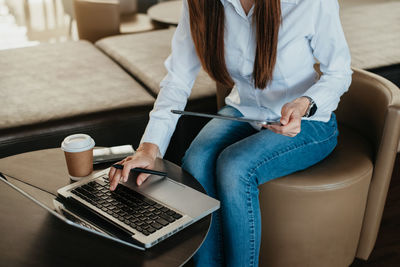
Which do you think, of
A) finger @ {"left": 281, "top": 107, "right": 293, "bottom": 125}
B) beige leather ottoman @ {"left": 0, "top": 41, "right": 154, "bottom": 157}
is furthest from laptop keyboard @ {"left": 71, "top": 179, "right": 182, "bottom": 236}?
beige leather ottoman @ {"left": 0, "top": 41, "right": 154, "bottom": 157}

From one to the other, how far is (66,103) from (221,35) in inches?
27.5

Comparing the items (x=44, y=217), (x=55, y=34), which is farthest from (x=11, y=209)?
(x=55, y=34)

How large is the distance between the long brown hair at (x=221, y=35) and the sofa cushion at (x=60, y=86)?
1.61 ft

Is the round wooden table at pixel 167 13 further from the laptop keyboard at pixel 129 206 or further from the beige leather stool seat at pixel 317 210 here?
the laptop keyboard at pixel 129 206

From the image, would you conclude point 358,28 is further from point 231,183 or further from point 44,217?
point 44,217

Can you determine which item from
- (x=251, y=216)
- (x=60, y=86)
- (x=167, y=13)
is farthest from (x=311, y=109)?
(x=167, y=13)

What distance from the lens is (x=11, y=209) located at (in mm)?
858

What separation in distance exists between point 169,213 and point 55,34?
11.4ft

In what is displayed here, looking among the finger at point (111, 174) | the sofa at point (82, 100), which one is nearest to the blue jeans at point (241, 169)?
the finger at point (111, 174)

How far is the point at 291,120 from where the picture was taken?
3.01 ft

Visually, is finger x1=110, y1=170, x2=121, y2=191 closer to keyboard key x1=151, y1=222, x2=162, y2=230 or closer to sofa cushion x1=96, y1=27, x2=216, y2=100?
keyboard key x1=151, y1=222, x2=162, y2=230

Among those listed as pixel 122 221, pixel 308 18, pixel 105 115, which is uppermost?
pixel 308 18

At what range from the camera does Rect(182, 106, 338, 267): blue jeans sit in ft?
3.23

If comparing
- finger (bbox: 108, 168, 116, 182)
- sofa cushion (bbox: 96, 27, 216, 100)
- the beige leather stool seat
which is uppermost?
finger (bbox: 108, 168, 116, 182)
